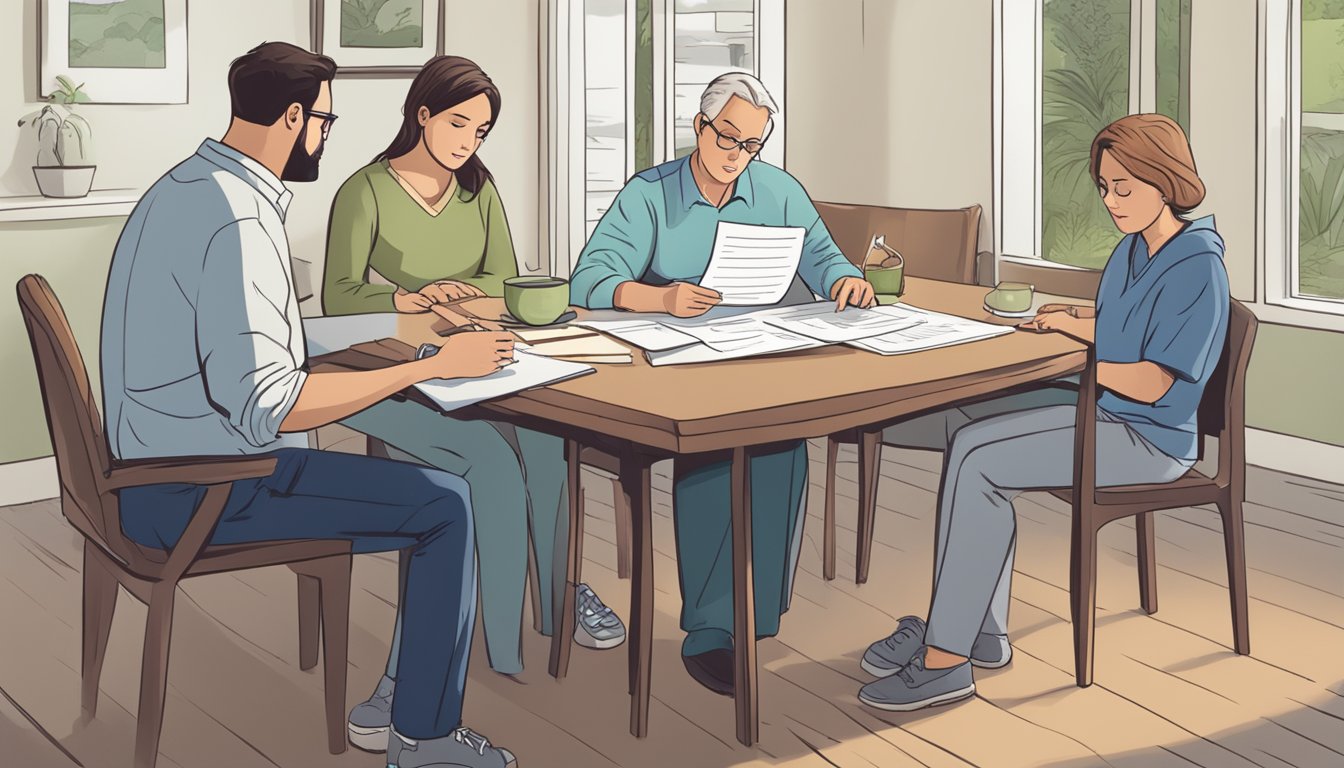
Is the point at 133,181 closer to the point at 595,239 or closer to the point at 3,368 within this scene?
the point at 3,368

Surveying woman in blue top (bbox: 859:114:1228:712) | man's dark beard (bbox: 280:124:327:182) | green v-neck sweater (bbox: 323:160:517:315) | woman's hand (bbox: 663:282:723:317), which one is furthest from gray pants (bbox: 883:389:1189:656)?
man's dark beard (bbox: 280:124:327:182)

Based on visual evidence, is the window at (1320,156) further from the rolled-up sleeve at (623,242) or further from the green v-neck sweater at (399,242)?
the green v-neck sweater at (399,242)

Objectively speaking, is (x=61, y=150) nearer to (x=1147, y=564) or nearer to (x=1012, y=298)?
(x=1012, y=298)

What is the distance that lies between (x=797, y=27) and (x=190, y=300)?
3.78 meters

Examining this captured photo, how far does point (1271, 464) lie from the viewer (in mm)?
4363

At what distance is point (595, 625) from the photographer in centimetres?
299

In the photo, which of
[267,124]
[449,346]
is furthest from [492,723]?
[267,124]

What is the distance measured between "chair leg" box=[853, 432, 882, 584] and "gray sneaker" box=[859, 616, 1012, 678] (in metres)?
0.46

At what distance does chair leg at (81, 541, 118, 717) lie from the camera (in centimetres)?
243

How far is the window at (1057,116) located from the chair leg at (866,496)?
66.0 inches

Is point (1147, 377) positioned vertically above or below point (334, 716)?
above

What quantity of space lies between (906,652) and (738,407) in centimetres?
106

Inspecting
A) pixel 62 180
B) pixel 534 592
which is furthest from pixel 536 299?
pixel 62 180

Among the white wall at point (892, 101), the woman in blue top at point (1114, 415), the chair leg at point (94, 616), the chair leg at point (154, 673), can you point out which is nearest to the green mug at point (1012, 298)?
the woman in blue top at point (1114, 415)
